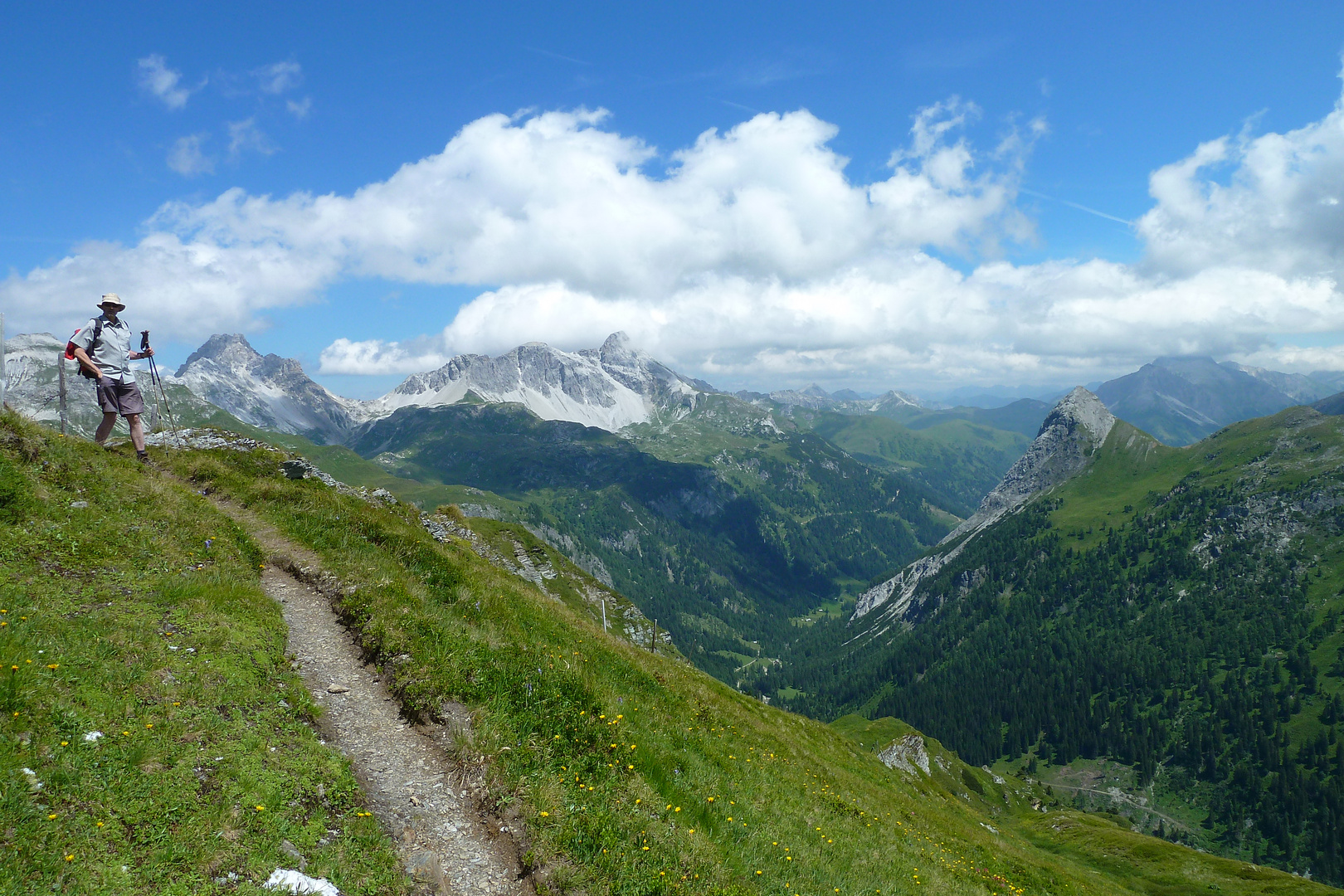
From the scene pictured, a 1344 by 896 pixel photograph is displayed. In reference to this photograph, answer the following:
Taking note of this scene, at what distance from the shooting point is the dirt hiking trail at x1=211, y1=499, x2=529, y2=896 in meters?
8.62

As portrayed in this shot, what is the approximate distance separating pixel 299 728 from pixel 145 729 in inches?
90.7

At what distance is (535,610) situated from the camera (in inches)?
832

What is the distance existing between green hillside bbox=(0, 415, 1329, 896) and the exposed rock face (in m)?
96.5

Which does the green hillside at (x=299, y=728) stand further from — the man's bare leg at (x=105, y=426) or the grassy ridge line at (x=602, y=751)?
the man's bare leg at (x=105, y=426)

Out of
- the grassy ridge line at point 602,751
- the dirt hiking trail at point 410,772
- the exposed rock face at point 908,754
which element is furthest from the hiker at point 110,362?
the exposed rock face at point 908,754

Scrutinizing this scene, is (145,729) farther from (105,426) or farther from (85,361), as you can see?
(105,426)

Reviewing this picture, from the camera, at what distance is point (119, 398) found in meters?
21.1

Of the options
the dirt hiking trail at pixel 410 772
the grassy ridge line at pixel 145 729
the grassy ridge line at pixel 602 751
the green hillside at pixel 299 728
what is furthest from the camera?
the grassy ridge line at pixel 602 751

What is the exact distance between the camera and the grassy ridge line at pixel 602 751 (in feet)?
32.3

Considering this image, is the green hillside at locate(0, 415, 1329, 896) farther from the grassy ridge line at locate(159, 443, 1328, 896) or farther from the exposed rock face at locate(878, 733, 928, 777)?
the exposed rock face at locate(878, 733, 928, 777)

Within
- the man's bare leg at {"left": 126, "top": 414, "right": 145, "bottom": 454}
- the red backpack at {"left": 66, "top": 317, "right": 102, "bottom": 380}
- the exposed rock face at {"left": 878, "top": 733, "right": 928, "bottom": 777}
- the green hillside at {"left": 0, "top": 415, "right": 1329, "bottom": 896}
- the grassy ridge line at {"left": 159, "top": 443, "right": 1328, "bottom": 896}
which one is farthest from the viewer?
the exposed rock face at {"left": 878, "top": 733, "right": 928, "bottom": 777}

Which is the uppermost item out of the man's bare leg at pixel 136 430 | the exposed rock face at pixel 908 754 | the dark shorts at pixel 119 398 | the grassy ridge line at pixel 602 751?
the dark shorts at pixel 119 398

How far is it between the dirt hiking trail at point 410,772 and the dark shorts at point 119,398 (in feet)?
39.1

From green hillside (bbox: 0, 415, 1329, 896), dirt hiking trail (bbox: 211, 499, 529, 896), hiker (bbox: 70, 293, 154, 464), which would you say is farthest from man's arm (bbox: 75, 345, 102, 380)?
dirt hiking trail (bbox: 211, 499, 529, 896)
